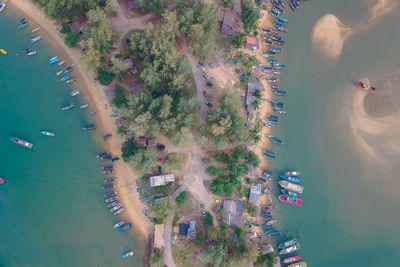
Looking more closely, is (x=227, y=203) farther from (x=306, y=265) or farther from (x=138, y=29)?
(x=138, y=29)

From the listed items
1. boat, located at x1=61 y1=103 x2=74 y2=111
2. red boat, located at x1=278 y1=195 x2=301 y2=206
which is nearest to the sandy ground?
boat, located at x1=61 y1=103 x2=74 y2=111

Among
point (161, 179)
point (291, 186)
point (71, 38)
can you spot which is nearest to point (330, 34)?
point (291, 186)

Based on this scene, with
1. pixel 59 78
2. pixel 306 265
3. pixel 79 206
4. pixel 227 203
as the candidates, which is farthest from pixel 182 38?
pixel 306 265

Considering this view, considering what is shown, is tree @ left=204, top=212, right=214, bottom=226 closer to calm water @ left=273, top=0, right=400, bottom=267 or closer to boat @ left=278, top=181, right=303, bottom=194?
calm water @ left=273, top=0, right=400, bottom=267

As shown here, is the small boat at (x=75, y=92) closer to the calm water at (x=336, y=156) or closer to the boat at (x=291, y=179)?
the calm water at (x=336, y=156)

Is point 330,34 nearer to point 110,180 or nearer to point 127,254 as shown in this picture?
point 110,180

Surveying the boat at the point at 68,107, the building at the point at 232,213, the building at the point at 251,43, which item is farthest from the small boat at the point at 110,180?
the building at the point at 251,43
